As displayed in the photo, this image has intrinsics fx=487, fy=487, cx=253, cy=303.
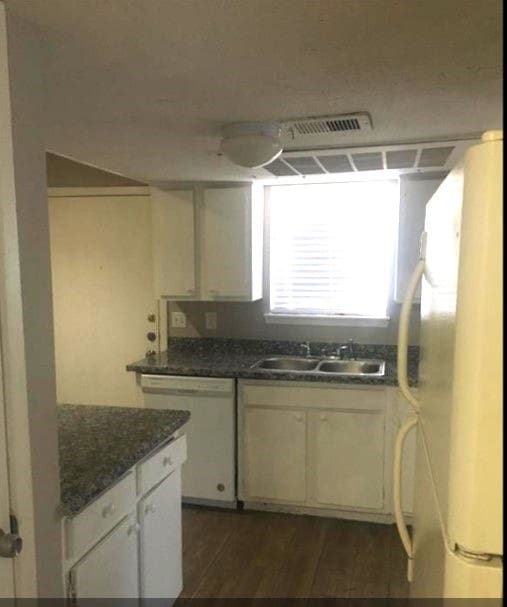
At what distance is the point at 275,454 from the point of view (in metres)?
3.05

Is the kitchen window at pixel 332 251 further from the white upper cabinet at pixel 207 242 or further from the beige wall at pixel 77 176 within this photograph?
the beige wall at pixel 77 176

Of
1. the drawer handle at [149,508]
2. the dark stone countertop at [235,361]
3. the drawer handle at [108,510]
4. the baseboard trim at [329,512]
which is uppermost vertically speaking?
the dark stone countertop at [235,361]

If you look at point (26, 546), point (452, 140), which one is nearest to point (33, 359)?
point (26, 546)

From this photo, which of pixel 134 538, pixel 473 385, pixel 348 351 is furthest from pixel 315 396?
pixel 473 385

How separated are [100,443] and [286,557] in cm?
142

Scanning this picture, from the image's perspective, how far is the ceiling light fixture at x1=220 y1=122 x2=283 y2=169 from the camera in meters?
1.95

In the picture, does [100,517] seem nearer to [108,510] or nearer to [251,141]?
[108,510]

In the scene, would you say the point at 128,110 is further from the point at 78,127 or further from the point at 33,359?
the point at 33,359

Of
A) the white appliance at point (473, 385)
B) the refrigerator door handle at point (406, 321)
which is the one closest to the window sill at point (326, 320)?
the refrigerator door handle at point (406, 321)

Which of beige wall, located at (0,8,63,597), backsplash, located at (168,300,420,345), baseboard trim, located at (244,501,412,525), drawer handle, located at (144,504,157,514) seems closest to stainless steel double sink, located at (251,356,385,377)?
backsplash, located at (168,300,420,345)

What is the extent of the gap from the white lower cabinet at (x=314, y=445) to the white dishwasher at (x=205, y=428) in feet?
0.27

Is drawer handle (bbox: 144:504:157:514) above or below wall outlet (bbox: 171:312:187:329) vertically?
below

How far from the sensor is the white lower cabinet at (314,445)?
9.50 feet

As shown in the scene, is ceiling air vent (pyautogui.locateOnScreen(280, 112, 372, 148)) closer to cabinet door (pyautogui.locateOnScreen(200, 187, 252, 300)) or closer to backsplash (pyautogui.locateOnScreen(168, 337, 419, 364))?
cabinet door (pyautogui.locateOnScreen(200, 187, 252, 300))
